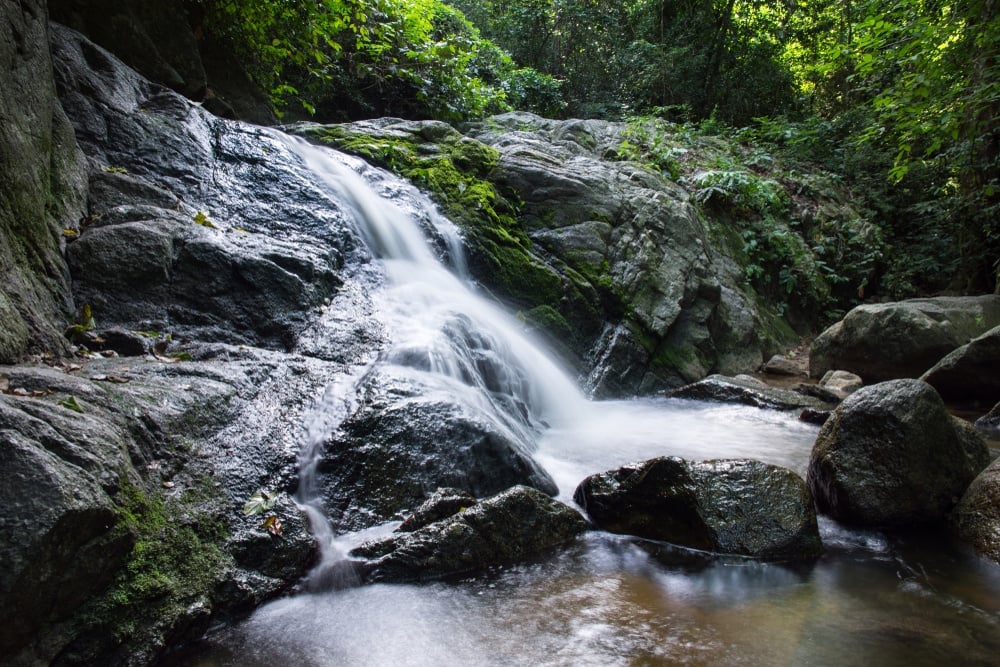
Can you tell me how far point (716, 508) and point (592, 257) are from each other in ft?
18.8

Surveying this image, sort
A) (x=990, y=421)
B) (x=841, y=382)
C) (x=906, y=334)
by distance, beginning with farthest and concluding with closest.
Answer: (x=841, y=382) < (x=906, y=334) < (x=990, y=421)

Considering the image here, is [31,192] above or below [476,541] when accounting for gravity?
above

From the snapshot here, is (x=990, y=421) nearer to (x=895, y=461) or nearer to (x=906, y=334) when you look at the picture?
(x=906, y=334)

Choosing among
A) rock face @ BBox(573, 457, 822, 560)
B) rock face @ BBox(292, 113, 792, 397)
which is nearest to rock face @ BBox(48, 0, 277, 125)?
rock face @ BBox(292, 113, 792, 397)

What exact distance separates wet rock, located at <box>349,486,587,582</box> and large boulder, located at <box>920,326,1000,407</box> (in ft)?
19.8

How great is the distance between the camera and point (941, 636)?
2.84 meters

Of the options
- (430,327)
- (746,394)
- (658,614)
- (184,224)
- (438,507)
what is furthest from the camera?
(746,394)

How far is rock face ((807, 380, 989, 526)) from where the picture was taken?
4.17 meters

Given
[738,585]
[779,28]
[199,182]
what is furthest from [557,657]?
[779,28]

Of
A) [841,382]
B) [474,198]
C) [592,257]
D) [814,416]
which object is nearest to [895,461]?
[814,416]

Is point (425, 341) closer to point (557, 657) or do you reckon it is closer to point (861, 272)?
point (557, 657)

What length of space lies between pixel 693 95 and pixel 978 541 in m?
17.2

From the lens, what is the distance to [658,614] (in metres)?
3.08

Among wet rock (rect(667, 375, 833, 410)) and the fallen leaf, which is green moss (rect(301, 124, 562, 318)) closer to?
wet rock (rect(667, 375, 833, 410))
